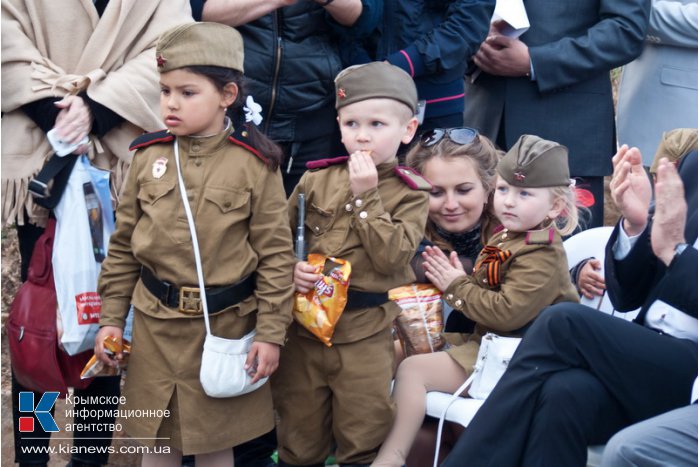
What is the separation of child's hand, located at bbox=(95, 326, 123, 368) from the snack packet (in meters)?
0.01

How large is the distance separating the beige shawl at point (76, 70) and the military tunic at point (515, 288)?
4.19ft

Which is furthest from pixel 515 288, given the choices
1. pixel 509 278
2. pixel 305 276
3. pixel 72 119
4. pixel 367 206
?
pixel 72 119

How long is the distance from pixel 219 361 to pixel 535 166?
4.08 feet

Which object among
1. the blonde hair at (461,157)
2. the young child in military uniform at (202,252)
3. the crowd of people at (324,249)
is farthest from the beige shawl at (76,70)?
the blonde hair at (461,157)

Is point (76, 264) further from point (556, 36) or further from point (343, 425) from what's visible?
point (556, 36)

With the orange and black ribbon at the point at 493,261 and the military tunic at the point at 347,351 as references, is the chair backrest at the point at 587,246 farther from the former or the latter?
the military tunic at the point at 347,351

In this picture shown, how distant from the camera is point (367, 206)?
3.37 metres

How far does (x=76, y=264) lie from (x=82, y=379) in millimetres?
409

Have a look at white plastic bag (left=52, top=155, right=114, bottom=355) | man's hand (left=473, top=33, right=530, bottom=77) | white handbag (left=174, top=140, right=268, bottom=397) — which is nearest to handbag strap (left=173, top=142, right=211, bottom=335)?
white handbag (left=174, top=140, right=268, bottom=397)

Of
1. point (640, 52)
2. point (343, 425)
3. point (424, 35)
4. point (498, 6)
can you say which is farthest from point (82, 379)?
point (640, 52)

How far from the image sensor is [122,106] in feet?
12.1

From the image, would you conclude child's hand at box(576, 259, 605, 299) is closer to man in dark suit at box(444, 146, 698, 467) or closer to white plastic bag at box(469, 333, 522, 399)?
white plastic bag at box(469, 333, 522, 399)

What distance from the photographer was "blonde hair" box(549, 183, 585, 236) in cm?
362

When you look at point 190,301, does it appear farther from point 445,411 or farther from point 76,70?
point 76,70
